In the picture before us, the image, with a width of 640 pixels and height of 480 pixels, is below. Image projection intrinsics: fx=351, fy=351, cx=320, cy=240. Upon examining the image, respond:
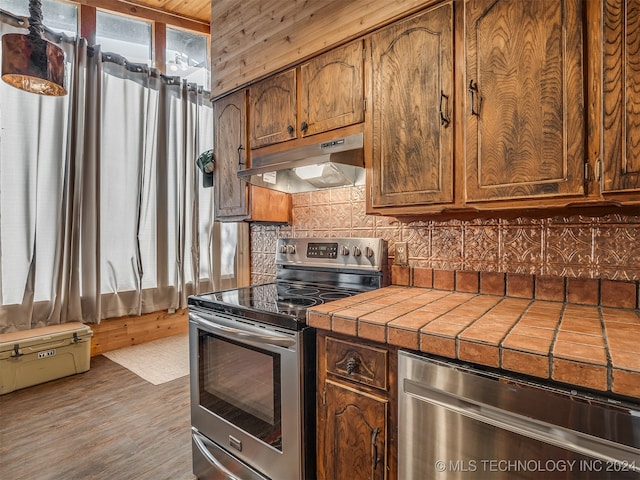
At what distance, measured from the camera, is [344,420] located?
1.20 metres

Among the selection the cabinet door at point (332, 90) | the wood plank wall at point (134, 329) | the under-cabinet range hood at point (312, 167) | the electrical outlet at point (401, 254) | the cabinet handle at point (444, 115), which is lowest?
the wood plank wall at point (134, 329)

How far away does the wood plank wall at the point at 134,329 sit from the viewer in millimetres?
3191

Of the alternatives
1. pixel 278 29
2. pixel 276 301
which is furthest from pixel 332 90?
pixel 276 301

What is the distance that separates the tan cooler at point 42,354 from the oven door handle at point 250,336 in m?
1.75

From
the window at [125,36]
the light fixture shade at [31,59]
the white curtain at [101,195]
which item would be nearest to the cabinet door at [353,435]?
the light fixture shade at [31,59]

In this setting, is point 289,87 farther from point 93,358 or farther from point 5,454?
point 93,358

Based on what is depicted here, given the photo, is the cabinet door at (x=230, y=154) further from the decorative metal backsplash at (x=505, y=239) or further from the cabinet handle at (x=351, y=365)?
the cabinet handle at (x=351, y=365)

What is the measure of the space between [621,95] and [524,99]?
0.26m

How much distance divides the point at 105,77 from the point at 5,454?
113 inches

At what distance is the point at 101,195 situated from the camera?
3121mm

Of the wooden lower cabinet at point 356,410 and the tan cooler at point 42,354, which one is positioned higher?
the wooden lower cabinet at point 356,410

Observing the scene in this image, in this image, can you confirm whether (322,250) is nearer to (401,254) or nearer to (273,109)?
(401,254)

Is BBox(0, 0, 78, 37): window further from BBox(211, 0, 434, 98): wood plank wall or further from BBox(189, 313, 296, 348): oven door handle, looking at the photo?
BBox(189, 313, 296, 348): oven door handle

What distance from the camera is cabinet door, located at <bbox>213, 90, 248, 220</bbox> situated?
223cm
